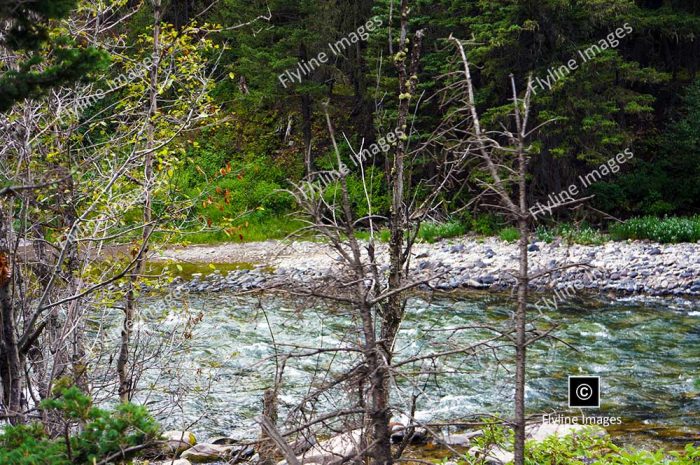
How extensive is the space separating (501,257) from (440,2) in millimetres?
8352

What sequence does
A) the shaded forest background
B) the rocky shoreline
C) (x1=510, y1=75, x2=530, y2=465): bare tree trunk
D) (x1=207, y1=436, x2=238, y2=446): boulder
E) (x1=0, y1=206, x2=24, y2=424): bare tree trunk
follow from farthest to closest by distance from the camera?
the shaded forest background
the rocky shoreline
(x1=207, y1=436, x2=238, y2=446): boulder
(x1=0, y1=206, x2=24, y2=424): bare tree trunk
(x1=510, y1=75, x2=530, y2=465): bare tree trunk

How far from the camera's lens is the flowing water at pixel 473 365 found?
306 inches

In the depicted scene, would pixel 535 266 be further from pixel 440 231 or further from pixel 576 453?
pixel 576 453

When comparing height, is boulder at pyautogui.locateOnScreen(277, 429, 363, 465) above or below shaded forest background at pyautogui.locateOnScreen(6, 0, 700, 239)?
below

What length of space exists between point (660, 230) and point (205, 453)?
14.1 meters

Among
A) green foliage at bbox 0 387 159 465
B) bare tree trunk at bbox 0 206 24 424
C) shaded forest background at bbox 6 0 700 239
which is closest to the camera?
green foliage at bbox 0 387 159 465

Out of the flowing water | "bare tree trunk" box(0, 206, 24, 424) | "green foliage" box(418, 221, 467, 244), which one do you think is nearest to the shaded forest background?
"green foliage" box(418, 221, 467, 244)

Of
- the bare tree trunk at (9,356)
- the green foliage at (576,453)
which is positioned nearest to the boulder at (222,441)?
the green foliage at (576,453)

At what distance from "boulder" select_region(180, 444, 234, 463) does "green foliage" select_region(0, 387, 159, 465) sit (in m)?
4.46

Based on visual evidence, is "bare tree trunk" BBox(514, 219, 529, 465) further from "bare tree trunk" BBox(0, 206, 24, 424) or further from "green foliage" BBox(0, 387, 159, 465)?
"bare tree trunk" BBox(0, 206, 24, 424)

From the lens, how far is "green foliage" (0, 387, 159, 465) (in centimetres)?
274

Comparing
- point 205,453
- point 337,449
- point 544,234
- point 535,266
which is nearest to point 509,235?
point 544,234

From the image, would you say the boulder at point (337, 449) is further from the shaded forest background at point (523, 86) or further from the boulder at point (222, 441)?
the shaded forest background at point (523, 86)

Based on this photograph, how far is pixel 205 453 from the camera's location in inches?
288
